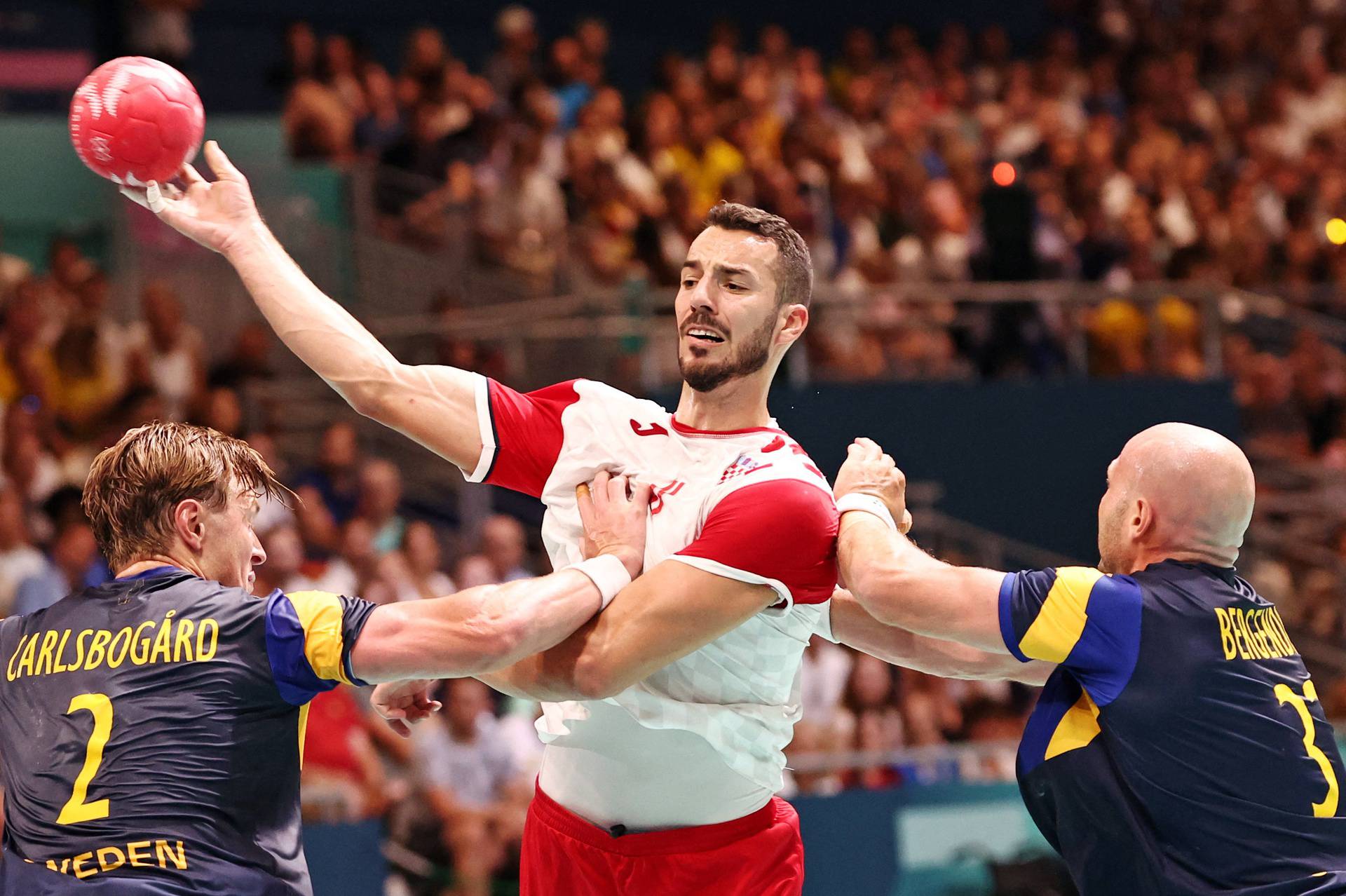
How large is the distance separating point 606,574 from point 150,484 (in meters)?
1.20

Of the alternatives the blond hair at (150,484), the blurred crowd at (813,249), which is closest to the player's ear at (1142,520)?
the blond hair at (150,484)

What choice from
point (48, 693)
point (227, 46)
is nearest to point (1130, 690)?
point (48, 693)

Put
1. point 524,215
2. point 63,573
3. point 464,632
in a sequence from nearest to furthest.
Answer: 1. point 464,632
2. point 63,573
3. point 524,215

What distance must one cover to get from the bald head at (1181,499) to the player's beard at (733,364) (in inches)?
41.1

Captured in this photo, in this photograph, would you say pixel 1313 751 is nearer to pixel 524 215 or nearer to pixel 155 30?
pixel 524 215

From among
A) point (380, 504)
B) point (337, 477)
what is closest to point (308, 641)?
point (380, 504)

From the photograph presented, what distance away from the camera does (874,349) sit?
11984 millimetres

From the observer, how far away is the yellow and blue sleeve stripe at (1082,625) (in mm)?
4102

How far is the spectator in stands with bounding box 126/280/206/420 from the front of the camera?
10125 mm

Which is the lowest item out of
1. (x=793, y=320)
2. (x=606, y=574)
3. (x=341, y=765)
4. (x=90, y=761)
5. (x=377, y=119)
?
(x=341, y=765)

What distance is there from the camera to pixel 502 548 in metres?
9.74

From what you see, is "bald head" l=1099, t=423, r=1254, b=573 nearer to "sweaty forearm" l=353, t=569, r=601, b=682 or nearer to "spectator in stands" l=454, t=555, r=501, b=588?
"sweaty forearm" l=353, t=569, r=601, b=682

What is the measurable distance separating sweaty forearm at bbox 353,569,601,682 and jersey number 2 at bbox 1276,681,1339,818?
6.30ft

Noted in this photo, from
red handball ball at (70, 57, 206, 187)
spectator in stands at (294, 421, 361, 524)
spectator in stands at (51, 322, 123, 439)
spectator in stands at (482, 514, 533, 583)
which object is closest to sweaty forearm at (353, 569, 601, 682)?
red handball ball at (70, 57, 206, 187)
